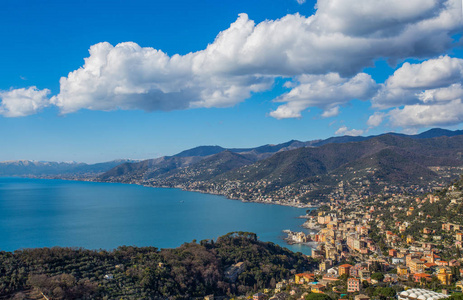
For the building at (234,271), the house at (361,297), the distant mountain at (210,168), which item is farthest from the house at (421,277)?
the distant mountain at (210,168)

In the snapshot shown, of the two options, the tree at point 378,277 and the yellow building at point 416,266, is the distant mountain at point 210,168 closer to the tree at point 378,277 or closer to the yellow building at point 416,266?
the yellow building at point 416,266

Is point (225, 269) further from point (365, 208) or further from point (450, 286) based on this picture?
point (365, 208)

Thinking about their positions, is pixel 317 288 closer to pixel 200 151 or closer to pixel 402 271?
pixel 402 271

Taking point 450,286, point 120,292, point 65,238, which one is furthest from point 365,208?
point 120,292

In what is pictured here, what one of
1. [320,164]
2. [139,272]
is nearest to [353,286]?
[139,272]

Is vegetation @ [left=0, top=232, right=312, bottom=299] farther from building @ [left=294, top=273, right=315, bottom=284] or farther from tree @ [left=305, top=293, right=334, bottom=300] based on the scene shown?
tree @ [left=305, top=293, right=334, bottom=300]

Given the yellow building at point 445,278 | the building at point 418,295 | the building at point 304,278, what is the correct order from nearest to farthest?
the building at point 418,295, the yellow building at point 445,278, the building at point 304,278

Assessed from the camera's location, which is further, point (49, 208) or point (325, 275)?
point (49, 208)

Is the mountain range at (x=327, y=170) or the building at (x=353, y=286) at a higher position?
the mountain range at (x=327, y=170)

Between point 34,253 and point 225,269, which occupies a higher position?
point 34,253

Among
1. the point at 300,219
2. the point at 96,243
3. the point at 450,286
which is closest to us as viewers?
the point at 450,286
